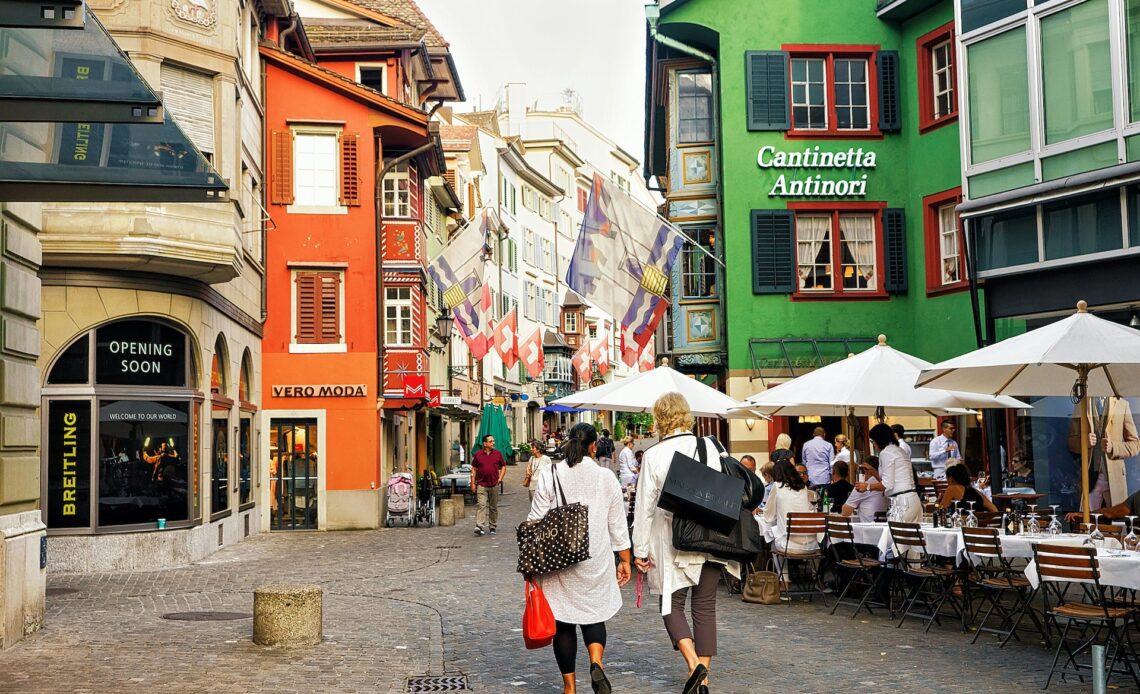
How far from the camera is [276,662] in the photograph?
10.7m

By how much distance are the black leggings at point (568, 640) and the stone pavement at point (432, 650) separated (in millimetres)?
729

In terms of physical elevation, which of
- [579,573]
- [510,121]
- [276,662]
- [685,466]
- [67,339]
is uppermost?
[510,121]

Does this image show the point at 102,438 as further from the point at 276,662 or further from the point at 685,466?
the point at 685,466

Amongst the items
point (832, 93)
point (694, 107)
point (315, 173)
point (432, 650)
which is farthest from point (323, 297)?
point (432, 650)

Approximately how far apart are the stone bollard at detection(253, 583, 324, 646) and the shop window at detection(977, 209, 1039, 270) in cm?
1229

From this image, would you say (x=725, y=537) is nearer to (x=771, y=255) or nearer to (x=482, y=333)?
(x=771, y=255)

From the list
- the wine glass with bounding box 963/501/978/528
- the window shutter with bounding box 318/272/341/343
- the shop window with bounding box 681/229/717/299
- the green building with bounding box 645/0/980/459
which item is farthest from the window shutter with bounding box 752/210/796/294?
the wine glass with bounding box 963/501/978/528

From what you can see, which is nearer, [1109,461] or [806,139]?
[1109,461]

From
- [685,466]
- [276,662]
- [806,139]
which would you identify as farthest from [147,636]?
[806,139]

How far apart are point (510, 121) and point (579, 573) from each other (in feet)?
278

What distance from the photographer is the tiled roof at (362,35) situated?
30.9 m

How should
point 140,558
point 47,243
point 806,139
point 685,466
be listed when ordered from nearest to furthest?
point 685,466
point 47,243
point 140,558
point 806,139

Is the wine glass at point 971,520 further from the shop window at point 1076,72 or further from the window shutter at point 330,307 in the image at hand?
the window shutter at point 330,307

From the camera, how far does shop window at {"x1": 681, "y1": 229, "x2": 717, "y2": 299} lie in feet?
96.3
